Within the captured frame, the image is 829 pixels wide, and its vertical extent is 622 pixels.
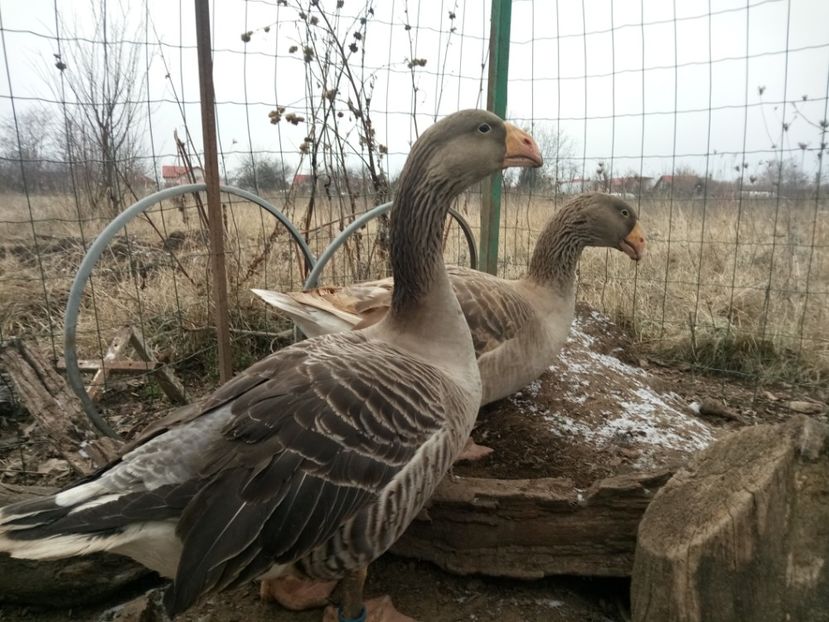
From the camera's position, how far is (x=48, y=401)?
3.05 m

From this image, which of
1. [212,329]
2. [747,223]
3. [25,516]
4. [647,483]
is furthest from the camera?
[747,223]

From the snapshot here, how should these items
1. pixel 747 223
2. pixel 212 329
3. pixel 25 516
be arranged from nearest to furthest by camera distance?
pixel 25 516
pixel 212 329
pixel 747 223

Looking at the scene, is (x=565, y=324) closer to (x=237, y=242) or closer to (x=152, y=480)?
(x=152, y=480)

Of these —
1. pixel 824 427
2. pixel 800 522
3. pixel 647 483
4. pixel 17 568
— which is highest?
pixel 824 427

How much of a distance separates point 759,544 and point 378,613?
1.54 m

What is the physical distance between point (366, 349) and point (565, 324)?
2.10 m

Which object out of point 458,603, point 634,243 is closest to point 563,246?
point 634,243

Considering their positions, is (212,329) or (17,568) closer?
(17,568)

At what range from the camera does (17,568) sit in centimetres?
237

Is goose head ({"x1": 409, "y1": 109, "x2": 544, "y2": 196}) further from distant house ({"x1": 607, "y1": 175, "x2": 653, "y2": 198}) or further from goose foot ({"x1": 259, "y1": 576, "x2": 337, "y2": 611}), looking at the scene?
distant house ({"x1": 607, "y1": 175, "x2": 653, "y2": 198})

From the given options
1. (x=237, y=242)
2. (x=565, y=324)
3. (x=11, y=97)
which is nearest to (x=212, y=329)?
(x=237, y=242)

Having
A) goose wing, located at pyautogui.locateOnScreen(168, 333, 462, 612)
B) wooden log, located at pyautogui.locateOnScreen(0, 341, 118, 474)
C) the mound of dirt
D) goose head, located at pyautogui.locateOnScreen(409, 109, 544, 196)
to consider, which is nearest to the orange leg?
goose wing, located at pyautogui.locateOnScreen(168, 333, 462, 612)

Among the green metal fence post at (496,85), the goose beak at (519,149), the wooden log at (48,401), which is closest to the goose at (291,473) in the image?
the goose beak at (519,149)

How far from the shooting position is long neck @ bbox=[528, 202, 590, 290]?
4.21 meters
